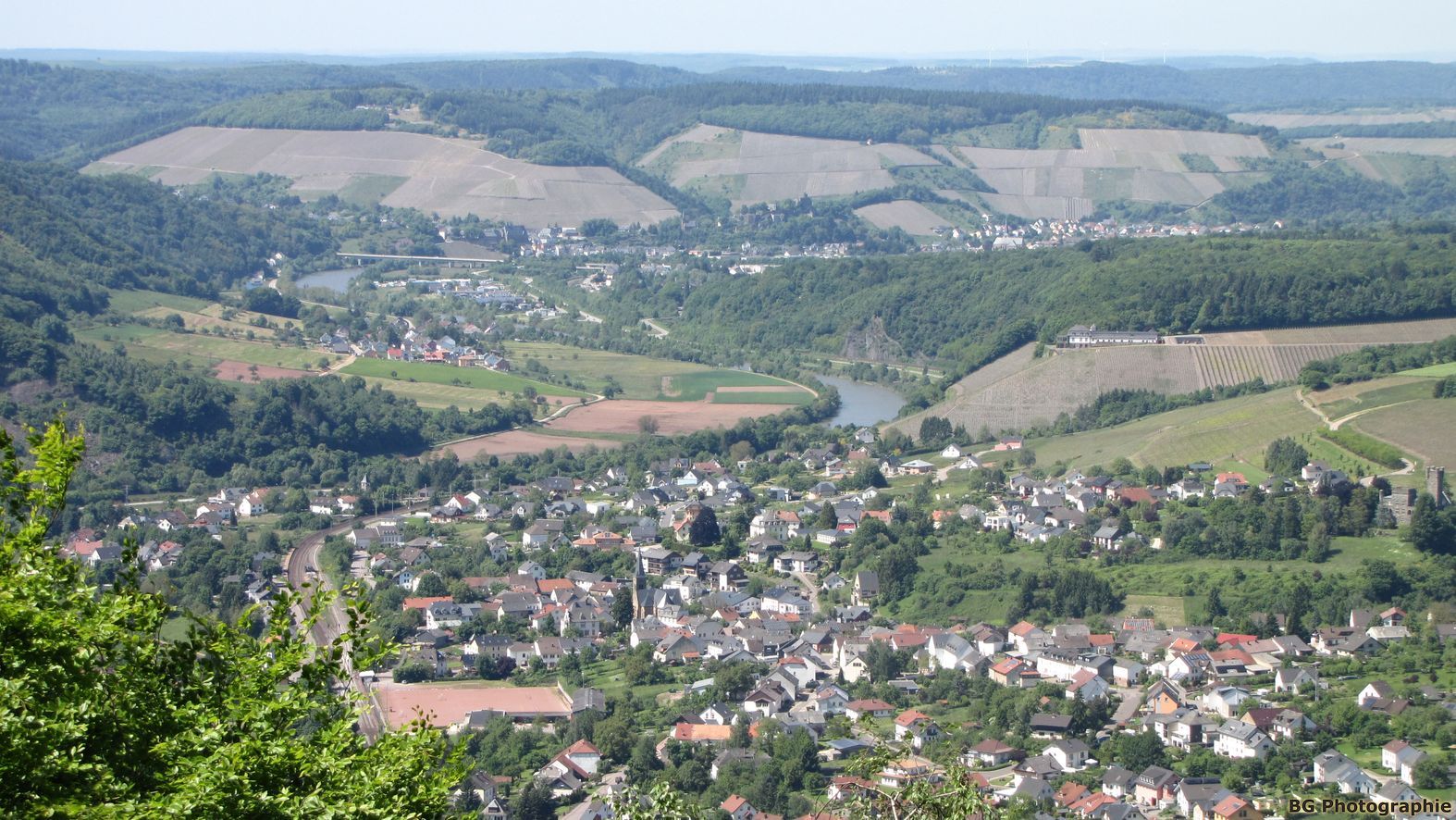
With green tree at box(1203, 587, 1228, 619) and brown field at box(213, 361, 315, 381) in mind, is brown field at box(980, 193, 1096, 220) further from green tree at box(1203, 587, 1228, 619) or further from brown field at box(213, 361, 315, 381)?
green tree at box(1203, 587, 1228, 619)

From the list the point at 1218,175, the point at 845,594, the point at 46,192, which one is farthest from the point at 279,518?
the point at 1218,175

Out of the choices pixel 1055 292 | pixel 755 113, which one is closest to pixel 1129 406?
pixel 1055 292

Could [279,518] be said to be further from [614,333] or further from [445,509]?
[614,333]

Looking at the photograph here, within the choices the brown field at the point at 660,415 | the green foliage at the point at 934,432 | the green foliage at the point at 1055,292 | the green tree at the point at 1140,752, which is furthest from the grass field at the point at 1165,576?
the green foliage at the point at 1055,292

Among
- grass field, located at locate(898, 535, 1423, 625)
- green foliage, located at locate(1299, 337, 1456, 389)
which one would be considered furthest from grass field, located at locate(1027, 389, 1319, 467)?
grass field, located at locate(898, 535, 1423, 625)

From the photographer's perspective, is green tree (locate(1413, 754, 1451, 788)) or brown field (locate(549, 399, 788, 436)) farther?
brown field (locate(549, 399, 788, 436))

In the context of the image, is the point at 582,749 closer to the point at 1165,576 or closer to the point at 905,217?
the point at 1165,576
